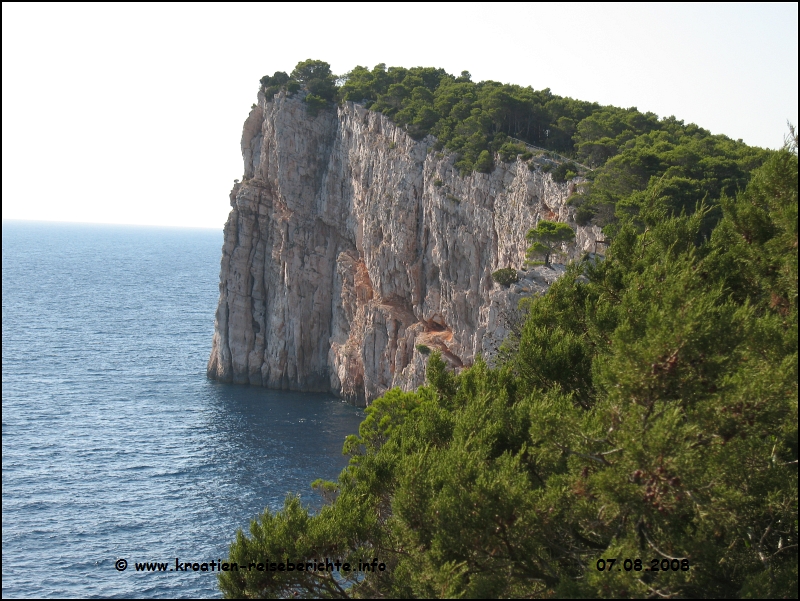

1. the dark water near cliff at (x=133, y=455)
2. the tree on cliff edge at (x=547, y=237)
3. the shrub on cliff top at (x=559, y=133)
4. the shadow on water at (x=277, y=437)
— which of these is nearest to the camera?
the dark water near cliff at (x=133, y=455)

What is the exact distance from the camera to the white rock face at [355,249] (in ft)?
192

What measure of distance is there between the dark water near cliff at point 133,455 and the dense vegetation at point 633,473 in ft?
69.8

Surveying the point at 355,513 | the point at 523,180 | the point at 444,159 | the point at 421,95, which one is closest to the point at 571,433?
the point at 355,513

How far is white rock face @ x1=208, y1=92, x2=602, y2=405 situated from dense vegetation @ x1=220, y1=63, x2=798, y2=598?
31.6 m

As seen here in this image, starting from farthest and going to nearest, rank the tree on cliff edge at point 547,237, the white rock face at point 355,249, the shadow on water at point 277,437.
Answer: the white rock face at point 355,249 < the shadow on water at point 277,437 < the tree on cliff edge at point 547,237

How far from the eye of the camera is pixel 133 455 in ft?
179

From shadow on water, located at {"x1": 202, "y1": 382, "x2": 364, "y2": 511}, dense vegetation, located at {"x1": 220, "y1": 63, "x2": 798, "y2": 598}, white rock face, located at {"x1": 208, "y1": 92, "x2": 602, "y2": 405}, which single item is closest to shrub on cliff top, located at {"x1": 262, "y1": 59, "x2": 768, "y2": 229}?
white rock face, located at {"x1": 208, "y1": 92, "x2": 602, "y2": 405}

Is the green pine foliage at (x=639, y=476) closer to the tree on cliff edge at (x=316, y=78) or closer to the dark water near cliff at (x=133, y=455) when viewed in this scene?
the dark water near cliff at (x=133, y=455)

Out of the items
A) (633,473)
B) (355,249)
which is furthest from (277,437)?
(633,473)

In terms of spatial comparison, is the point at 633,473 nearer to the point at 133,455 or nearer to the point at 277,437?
the point at 133,455

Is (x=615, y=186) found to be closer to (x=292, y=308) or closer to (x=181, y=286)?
(x=292, y=308)

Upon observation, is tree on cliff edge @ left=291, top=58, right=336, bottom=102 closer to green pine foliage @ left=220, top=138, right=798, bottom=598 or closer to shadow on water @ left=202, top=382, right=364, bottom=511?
shadow on water @ left=202, top=382, right=364, bottom=511

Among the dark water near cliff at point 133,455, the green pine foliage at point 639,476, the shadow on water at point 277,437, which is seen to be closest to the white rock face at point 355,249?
the shadow on water at point 277,437

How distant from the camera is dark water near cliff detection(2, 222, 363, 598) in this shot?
39.4 meters
